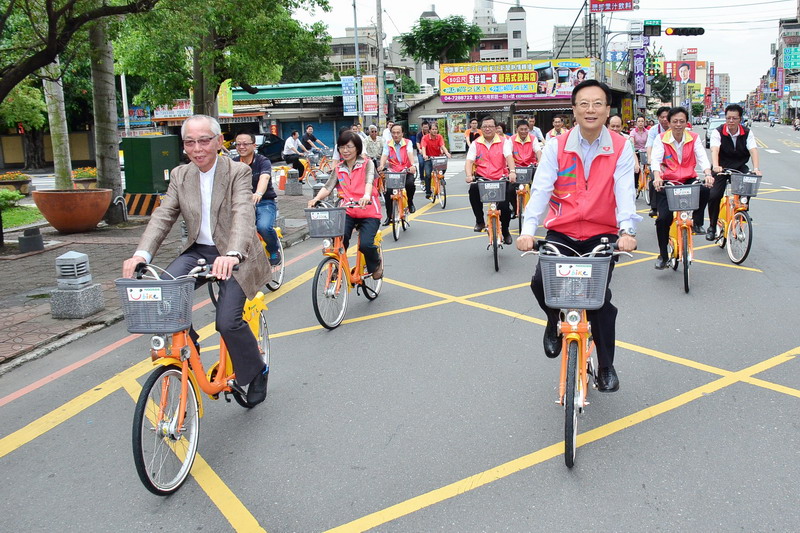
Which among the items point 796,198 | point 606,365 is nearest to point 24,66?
point 606,365

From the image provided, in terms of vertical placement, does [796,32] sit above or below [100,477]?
above

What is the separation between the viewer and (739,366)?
5.28 m

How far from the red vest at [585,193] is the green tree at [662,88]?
9784 centimetres

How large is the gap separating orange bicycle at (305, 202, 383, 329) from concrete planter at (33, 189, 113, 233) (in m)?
8.01

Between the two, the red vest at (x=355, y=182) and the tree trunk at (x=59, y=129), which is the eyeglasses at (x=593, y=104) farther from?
the tree trunk at (x=59, y=129)

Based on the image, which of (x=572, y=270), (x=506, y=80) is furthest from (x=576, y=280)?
(x=506, y=80)

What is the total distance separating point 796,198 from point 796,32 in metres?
139

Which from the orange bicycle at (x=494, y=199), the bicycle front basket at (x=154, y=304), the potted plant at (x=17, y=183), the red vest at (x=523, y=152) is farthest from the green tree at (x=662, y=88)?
the bicycle front basket at (x=154, y=304)

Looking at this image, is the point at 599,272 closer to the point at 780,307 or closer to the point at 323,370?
the point at 323,370

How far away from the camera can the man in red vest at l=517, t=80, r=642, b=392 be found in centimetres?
409

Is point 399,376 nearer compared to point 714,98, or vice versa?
point 399,376

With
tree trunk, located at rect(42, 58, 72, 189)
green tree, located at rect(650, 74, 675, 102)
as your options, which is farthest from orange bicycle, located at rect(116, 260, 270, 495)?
green tree, located at rect(650, 74, 675, 102)

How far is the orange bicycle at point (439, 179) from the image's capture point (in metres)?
15.8

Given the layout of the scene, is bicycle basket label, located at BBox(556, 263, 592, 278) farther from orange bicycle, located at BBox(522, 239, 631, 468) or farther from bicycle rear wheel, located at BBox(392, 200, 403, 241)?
bicycle rear wheel, located at BBox(392, 200, 403, 241)
